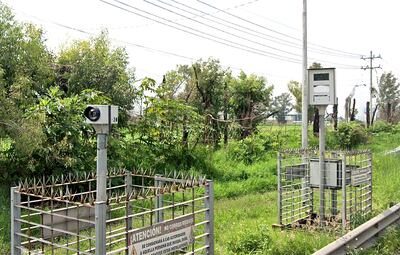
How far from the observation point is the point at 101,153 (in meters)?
4.19

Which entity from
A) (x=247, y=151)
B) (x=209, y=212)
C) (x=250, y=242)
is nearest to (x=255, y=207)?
(x=250, y=242)

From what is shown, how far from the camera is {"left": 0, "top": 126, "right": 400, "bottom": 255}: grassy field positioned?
6457 mm

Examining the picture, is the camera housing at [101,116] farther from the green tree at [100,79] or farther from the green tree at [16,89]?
the green tree at [100,79]

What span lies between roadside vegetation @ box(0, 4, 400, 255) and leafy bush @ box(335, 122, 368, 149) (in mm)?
6679

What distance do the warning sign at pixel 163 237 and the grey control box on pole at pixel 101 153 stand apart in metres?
0.37

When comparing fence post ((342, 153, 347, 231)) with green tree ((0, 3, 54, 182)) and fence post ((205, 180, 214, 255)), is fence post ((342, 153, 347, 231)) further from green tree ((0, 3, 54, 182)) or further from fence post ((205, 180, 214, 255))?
green tree ((0, 3, 54, 182))

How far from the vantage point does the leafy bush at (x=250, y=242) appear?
6332mm

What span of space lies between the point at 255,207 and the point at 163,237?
18.9 ft

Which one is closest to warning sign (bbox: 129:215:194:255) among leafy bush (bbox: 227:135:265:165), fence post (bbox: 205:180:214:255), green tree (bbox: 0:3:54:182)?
fence post (bbox: 205:180:214:255)

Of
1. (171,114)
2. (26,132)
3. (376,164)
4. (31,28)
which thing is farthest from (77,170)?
(376,164)

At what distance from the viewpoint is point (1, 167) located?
32.7 ft

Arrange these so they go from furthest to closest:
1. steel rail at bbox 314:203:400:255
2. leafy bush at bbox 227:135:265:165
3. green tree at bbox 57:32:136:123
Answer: leafy bush at bbox 227:135:265:165 < green tree at bbox 57:32:136:123 < steel rail at bbox 314:203:400:255

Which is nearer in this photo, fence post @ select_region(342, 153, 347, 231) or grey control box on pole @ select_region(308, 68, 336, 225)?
fence post @ select_region(342, 153, 347, 231)

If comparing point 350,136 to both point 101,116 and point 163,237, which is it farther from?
point 101,116
